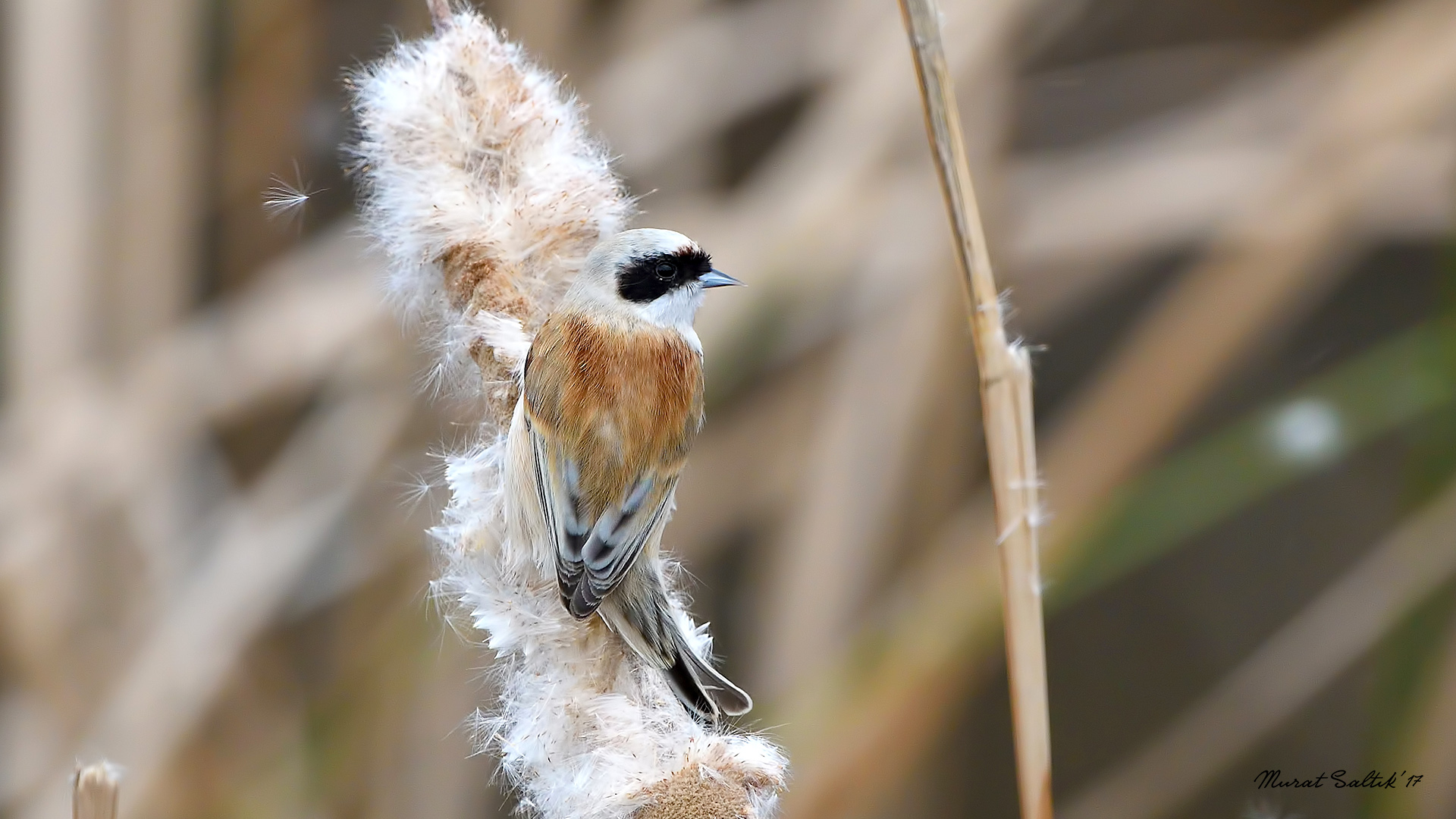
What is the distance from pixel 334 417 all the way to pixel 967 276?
1.54 meters

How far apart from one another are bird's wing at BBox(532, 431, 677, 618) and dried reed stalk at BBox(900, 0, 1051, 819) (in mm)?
503

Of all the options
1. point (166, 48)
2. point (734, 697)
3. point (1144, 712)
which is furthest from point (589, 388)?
point (1144, 712)

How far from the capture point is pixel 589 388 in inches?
49.9

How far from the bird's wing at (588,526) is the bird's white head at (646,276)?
0.65ft

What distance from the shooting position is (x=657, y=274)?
1.35 metres

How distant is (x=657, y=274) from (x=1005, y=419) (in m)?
0.68

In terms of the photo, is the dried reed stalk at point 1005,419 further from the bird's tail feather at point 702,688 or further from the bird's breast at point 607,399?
the bird's breast at point 607,399

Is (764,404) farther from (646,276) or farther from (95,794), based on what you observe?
(95,794)

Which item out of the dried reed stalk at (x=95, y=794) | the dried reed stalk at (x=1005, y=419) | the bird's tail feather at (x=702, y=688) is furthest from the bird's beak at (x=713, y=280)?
the dried reed stalk at (x=95, y=794)

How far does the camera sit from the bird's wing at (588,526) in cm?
116
